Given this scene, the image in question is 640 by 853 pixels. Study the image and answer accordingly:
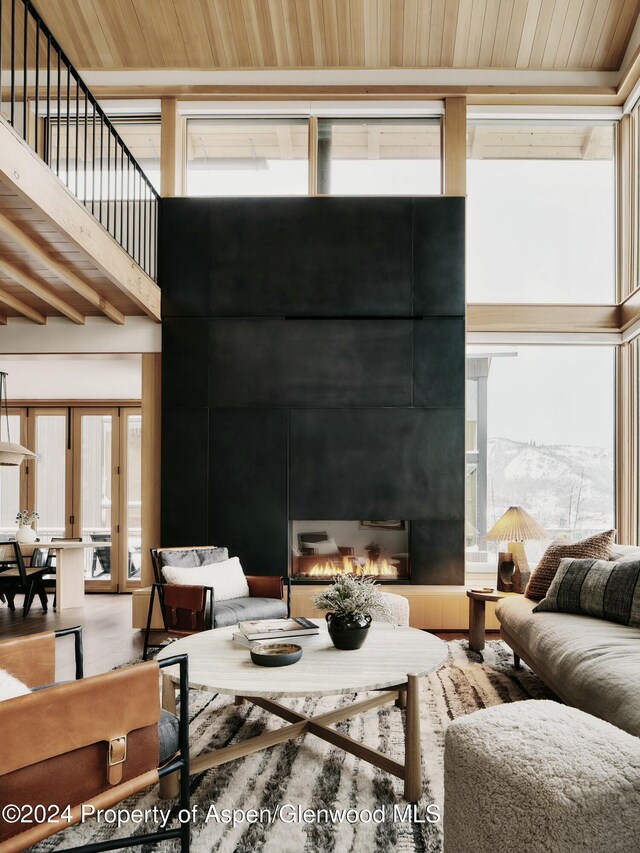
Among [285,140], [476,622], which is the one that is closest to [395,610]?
[476,622]

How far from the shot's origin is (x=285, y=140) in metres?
5.99

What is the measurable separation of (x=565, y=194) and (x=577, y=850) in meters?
5.72

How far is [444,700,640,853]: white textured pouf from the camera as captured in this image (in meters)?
1.60

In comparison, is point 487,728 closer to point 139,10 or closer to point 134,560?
point 139,10

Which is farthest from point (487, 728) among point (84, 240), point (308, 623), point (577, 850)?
point (84, 240)

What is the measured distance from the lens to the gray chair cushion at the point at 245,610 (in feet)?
13.0

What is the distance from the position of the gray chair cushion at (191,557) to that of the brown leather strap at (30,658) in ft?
7.48

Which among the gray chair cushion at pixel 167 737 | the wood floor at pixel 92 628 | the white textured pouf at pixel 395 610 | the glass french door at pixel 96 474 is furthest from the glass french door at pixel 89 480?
the gray chair cushion at pixel 167 737

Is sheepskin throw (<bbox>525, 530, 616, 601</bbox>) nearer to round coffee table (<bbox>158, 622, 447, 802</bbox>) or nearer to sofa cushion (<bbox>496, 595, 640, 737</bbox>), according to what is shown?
sofa cushion (<bbox>496, 595, 640, 737</bbox>)

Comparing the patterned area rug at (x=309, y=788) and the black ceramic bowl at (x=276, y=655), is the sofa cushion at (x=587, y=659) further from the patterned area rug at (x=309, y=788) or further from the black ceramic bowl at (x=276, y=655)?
the black ceramic bowl at (x=276, y=655)

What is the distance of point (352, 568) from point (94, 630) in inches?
92.1

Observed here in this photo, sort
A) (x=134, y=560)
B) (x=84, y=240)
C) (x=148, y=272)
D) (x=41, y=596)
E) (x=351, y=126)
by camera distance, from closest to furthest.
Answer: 1. (x=84, y=240)
2. (x=148, y=272)
3. (x=351, y=126)
4. (x=41, y=596)
5. (x=134, y=560)

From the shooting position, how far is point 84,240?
12.9ft

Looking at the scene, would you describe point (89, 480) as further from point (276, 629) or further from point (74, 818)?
point (74, 818)
